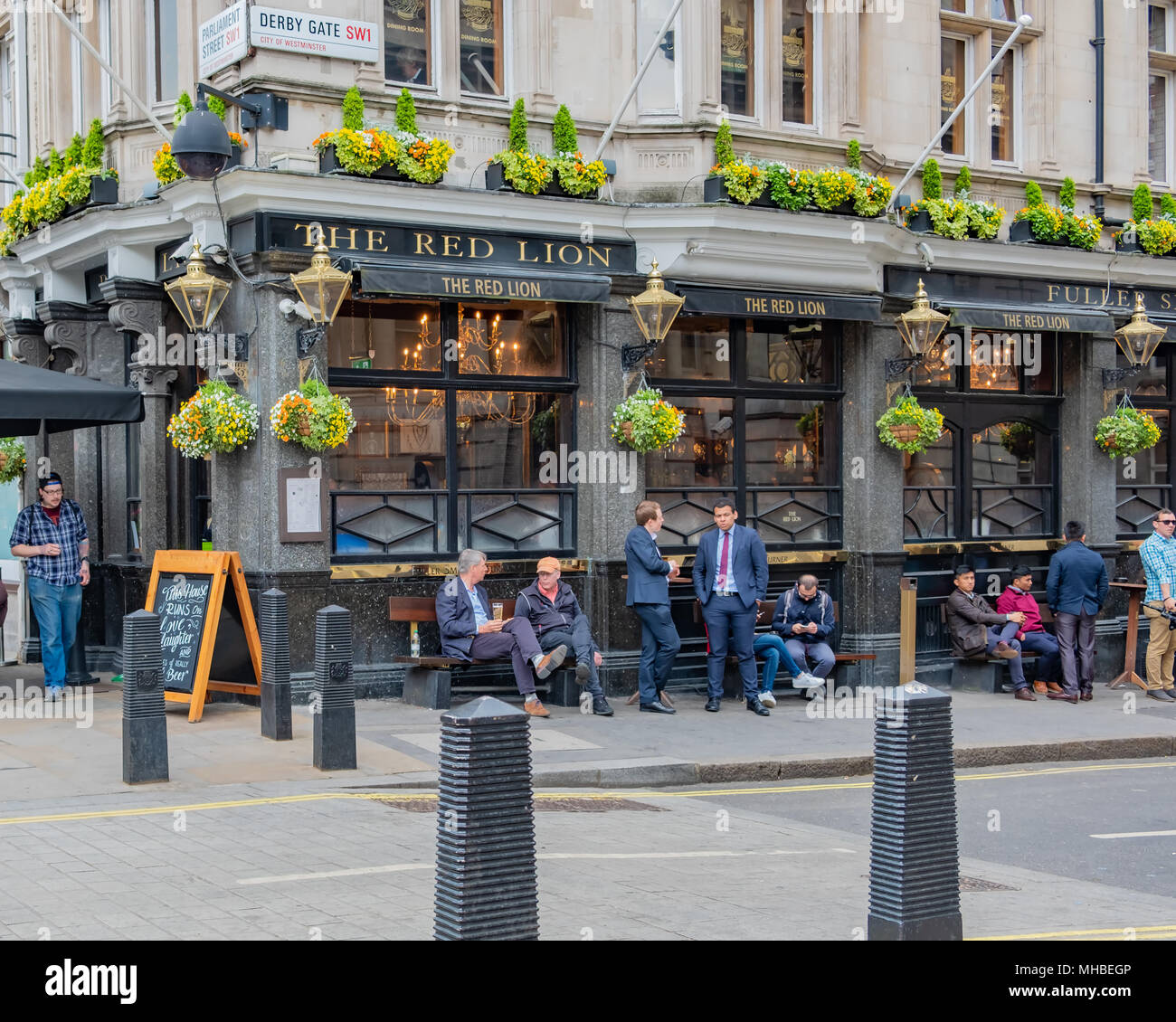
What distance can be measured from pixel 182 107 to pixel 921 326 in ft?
25.8

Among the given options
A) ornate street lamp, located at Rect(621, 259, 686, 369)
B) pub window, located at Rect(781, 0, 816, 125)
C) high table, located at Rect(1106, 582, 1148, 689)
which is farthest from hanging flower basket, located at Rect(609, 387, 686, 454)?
high table, located at Rect(1106, 582, 1148, 689)

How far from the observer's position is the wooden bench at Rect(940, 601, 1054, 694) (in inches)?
628

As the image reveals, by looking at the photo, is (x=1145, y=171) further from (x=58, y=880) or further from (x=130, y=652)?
(x=58, y=880)

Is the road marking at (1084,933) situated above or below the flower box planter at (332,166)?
below

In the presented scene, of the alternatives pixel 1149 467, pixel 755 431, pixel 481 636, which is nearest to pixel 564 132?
pixel 755 431

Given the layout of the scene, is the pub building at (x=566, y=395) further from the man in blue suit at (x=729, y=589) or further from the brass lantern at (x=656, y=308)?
the man in blue suit at (x=729, y=589)

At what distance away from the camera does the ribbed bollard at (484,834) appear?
505cm

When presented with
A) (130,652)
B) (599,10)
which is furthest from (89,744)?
(599,10)

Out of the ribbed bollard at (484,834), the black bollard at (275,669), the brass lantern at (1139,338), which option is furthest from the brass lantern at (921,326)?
the ribbed bollard at (484,834)

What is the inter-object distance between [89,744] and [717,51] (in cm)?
915

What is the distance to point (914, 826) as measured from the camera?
574 cm

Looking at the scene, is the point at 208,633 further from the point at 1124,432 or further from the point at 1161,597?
the point at 1124,432

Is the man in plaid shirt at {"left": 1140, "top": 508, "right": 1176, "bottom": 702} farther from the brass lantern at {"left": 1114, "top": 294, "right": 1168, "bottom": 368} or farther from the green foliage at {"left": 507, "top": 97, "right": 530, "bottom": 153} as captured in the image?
the green foliage at {"left": 507, "top": 97, "right": 530, "bottom": 153}

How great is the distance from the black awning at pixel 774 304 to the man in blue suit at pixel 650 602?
2367mm
